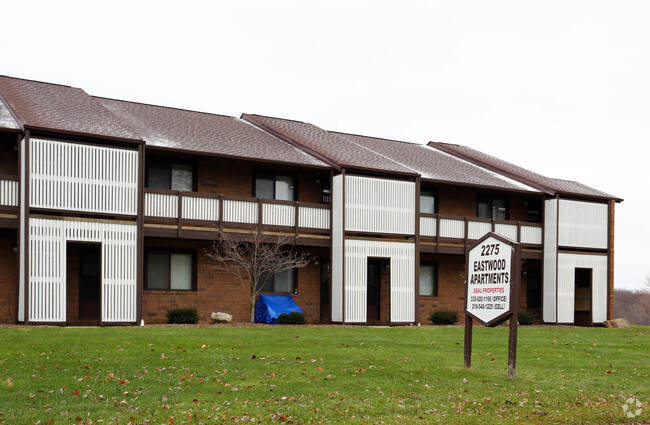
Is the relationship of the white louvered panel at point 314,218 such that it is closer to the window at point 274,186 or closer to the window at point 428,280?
the window at point 274,186

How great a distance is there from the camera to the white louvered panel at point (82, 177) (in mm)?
21188

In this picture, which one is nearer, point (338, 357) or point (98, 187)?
point (338, 357)

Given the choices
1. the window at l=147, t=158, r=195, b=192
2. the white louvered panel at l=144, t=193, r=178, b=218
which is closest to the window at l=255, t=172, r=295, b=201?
the window at l=147, t=158, r=195, b=192

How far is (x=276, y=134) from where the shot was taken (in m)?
30.8

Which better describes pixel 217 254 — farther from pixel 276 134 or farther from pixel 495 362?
pixel 495 362

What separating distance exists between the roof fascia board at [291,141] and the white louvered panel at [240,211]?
306cm

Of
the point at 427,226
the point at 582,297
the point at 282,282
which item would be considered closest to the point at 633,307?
the point at 582,297

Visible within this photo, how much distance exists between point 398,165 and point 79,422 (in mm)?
20729

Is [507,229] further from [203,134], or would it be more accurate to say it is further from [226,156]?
[203,134]

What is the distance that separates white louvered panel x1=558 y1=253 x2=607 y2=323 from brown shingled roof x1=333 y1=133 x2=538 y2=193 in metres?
3.24

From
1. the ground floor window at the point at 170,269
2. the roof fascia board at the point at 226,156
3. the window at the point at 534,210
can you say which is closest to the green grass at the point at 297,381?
the ground floor window at the point at 170,269

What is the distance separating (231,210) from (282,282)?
3.90m

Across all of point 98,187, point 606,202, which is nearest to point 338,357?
point 98,187

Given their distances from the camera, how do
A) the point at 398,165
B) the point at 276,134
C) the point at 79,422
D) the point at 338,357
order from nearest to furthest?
the point at 79,422
the point at 338,357
the point at 398,165
the point at 276,134
